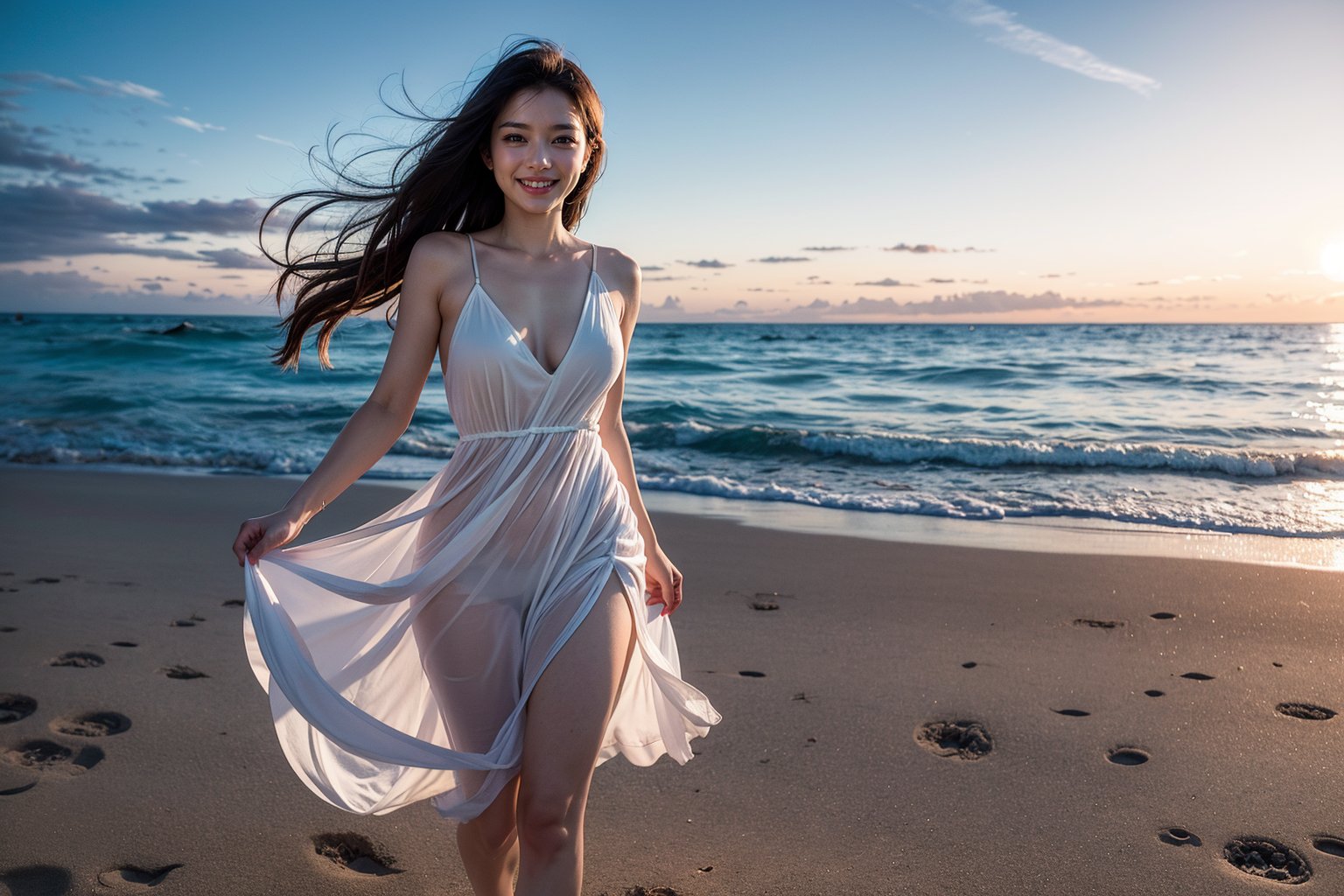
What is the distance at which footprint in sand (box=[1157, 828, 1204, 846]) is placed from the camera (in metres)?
2.81

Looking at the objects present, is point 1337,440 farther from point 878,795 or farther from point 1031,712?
point 878,795

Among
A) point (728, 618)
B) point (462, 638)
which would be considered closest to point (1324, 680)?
point (728, 618)

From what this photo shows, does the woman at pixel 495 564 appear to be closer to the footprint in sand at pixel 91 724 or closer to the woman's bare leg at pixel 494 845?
the woman's bare leg at pixel 494 845

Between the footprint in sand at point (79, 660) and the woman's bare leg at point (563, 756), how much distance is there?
3.00 meters

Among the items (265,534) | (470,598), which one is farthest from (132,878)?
(470,598)

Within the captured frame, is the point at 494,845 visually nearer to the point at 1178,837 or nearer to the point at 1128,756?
the point at 1178,837

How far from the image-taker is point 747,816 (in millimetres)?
2996

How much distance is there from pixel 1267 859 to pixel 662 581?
6.42 ft

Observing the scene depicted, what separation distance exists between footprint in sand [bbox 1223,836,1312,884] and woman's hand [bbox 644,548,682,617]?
1799mm

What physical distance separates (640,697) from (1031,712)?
200cm

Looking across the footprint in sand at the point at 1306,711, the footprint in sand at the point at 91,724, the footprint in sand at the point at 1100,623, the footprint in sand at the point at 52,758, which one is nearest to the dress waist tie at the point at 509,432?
the footprint in sand at the point at 52,758

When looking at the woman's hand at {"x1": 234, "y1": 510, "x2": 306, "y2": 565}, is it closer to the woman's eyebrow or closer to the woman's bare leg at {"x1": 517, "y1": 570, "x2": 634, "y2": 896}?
the woman's bare leg at {"x1": 517, "y1": 570, "x2": 634, "y2": 896}

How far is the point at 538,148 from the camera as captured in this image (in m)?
2.44

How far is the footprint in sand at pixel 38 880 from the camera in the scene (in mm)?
2514
